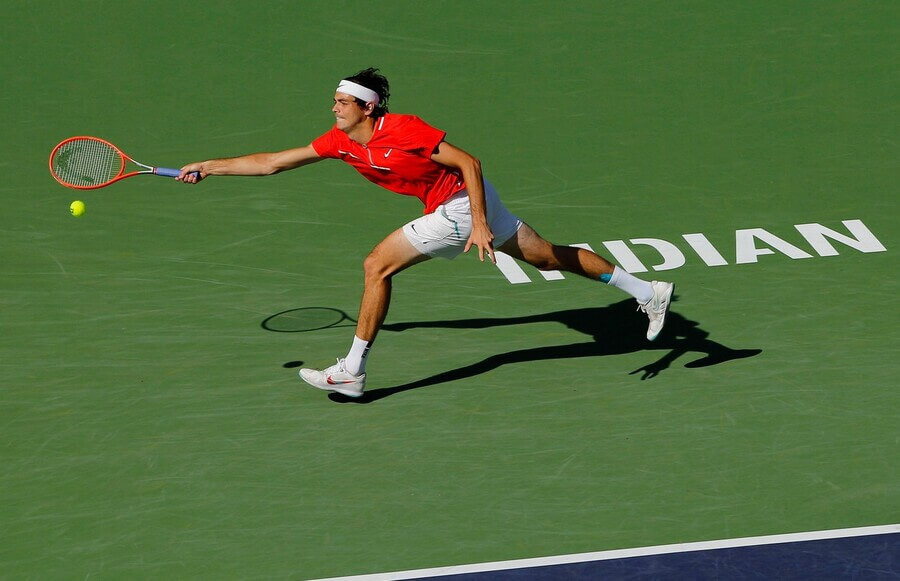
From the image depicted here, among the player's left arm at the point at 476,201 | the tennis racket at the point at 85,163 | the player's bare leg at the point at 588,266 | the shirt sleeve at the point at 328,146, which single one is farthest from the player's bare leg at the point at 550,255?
the tennis racket at the point at 85,163

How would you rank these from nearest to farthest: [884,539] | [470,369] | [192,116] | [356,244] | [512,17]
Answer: [884,539]
[470,369]
[356,244]
[192,116]
[512,17]

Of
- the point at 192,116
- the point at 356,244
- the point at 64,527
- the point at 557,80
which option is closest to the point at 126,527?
the point at 64,527

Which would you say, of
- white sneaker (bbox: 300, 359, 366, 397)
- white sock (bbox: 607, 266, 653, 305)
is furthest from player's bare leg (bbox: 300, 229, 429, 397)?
white sock (bbox: 607, 266, 653, 305)

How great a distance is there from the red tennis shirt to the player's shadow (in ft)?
3.98

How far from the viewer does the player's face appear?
33.0 ft

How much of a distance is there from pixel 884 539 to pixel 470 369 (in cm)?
324

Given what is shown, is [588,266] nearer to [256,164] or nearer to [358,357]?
[358,357]

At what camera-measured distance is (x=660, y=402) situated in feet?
33.4

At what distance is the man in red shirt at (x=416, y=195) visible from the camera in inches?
392

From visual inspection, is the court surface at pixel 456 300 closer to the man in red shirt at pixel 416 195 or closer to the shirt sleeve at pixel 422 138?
the man in red shirt at pixel 416 195

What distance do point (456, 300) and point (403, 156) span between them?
220 cm

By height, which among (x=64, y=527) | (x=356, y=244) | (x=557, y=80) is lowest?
(x=64, y=527)

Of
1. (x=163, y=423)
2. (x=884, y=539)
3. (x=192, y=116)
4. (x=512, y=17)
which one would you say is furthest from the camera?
(x=512, y=17)

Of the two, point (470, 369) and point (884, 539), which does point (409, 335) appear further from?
point (884, 539)
